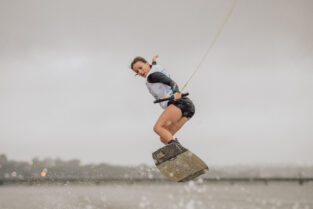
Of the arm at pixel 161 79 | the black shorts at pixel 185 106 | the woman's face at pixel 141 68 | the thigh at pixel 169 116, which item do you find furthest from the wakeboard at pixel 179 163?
the woman's face at pixel 141 68

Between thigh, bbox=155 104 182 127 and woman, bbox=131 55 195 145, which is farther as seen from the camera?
thigh, bbox=155 104 182 127

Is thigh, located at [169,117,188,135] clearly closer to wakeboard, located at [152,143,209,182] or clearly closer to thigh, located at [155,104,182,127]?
thigh, located at [155,104,182,127]

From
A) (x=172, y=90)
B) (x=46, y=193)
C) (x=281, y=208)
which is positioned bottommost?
(x=281, y=208)

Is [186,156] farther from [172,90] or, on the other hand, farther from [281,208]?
[281,208]

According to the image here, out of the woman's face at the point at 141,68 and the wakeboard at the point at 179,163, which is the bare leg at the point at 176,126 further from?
the woman's face at the point at 141,68

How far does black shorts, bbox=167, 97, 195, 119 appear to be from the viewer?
16.3 ft

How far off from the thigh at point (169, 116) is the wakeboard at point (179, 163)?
419mm

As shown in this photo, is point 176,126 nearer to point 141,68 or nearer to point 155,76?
point 155,76

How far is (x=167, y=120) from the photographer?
489 cm

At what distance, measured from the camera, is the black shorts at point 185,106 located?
4965 millimetres

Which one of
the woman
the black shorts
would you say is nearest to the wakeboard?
the woman

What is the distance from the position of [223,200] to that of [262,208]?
26.8 meters

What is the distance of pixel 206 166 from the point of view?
4.82m

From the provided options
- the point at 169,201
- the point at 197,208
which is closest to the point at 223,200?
the point at 197,208
